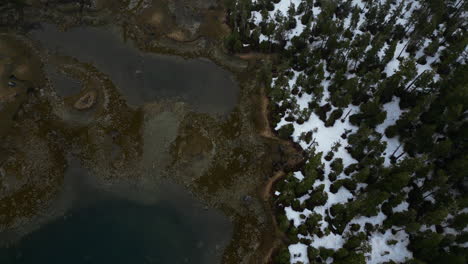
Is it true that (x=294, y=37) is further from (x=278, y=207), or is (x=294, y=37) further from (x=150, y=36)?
(x=278, y=207)

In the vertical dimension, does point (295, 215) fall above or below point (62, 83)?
above

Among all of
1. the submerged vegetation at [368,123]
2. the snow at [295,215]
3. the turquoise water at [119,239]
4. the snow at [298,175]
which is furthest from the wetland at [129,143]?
the submerged vegetation at [368,123]

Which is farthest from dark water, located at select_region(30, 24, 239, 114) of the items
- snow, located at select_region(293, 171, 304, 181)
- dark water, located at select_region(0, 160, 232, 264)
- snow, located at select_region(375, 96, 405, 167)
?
snow, located at select_region(375, 96, 405, 167)

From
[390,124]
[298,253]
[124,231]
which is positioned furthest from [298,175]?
[124,231]

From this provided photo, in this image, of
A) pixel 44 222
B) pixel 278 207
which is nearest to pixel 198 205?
pixel 278 207

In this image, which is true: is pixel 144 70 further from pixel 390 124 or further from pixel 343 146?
pixel 390 124

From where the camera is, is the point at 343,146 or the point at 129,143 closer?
the point at 343,146

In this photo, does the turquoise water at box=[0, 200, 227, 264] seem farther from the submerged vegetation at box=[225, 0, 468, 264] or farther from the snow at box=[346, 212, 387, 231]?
the snow at box=[346, 212, 387, 231]
